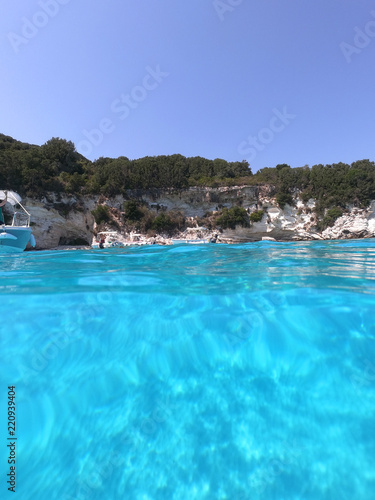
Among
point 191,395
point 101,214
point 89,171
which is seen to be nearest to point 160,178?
point 101,214

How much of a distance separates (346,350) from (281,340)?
1.98 feet

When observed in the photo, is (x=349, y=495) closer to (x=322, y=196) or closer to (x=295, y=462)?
(x=295, y=462)

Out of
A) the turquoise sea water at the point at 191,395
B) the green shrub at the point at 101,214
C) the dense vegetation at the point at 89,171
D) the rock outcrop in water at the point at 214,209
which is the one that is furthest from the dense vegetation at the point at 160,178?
the turquoise sea water at the point at 191,395

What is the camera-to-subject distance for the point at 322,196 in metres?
30.5

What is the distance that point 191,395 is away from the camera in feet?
6.55

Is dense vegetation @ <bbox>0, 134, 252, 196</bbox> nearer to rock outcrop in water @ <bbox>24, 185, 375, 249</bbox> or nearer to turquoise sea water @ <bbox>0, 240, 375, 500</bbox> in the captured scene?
rock outcrop in water @ <bbox>24, 185, 375, 249</bbox>

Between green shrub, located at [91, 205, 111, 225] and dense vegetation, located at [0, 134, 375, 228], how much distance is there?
0.40 feet

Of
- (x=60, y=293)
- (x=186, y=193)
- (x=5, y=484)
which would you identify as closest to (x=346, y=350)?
(x=5, y=484)

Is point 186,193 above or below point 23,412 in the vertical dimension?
above

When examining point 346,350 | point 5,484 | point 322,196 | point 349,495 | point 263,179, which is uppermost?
point 263,179

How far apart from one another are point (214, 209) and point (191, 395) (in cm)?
3161

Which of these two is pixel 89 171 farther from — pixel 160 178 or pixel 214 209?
pixel 214 209

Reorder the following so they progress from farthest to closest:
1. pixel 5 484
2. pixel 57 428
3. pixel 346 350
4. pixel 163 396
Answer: pixel 346 350, pixel 163 396, pixel 57 428, pixel 5 484

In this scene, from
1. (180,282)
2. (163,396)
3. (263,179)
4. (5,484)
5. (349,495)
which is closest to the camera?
(349,495)
